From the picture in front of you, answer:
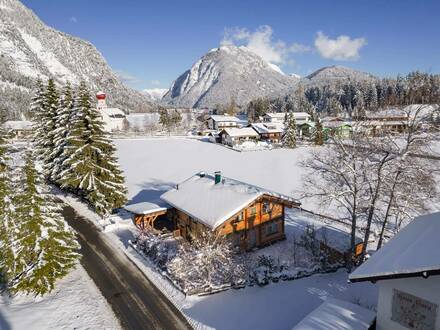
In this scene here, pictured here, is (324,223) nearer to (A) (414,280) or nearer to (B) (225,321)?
(B) (225,321)

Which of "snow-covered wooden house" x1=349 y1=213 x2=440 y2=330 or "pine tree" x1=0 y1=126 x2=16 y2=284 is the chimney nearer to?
"pine tree" x1=0 y1=126 x2=16 y2=284

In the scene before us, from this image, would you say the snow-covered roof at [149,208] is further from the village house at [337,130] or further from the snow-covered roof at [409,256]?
the snow-covered roof at [409,256]

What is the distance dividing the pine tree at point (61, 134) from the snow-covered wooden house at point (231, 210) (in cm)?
1598

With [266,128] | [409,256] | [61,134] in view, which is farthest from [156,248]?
[266,128]

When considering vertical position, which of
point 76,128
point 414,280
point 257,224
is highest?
point 76,128

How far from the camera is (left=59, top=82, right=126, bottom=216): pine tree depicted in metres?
28.5

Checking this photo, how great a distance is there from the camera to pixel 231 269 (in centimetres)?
1819

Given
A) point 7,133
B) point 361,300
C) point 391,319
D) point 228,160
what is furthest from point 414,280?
point 228,160

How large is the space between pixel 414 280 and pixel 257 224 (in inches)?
591

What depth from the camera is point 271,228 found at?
82.4 feet

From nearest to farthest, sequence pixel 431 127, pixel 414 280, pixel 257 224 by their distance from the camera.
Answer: pixel 414 280, pixel 431 127, pixel 257 224

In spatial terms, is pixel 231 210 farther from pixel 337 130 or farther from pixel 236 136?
pixel 236 136

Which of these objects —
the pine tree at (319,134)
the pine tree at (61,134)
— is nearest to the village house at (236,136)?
the pine tree at (319,134)

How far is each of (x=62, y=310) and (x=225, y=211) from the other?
1152 centimetres
